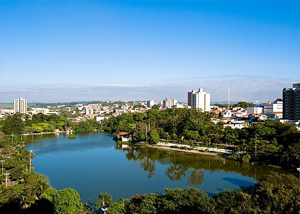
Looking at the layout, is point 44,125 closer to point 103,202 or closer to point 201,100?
point 103,202

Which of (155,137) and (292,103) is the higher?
(292,103)

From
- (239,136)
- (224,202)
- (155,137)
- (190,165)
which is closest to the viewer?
(224,202)

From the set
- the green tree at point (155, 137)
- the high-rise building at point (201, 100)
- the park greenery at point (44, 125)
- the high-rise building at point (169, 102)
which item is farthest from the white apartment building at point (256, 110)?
the high-rise building at point (169, 102)

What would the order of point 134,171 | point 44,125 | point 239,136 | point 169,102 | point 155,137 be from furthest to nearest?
point 169,102 < point 44,125 < point 155,137 < point 239,136 < point 134,171

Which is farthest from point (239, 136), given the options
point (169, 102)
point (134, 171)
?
point (169, 102)

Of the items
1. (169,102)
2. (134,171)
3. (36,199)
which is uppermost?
(169,102)

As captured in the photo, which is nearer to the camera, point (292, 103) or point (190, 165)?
point (190, 165)

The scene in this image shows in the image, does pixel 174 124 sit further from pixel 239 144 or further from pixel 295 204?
pixel 295 204
